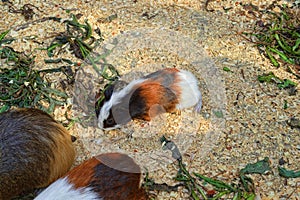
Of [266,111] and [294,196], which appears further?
[266,111]

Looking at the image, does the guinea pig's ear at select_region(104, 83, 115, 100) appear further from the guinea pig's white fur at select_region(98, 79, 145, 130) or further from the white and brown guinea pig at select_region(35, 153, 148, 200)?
the white and brown guinea pig at select_region(35, 153, 148, 200)

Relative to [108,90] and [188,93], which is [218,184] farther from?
[108,90]

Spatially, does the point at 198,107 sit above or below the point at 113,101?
below

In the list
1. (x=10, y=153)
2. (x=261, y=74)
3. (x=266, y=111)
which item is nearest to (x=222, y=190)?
(x=266, y=111)

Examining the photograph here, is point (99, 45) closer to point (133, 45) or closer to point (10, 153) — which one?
point (133, 45)

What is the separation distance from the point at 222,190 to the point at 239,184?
0.12 metres

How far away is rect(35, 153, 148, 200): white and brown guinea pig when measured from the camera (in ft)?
9.70

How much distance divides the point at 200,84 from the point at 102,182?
49.8 inches

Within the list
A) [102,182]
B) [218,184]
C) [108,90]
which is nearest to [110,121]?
[108,90]

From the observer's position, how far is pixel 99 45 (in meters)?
4.12

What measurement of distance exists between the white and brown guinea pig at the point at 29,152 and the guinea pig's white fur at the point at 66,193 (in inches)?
10.6

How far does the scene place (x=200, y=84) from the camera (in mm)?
3922

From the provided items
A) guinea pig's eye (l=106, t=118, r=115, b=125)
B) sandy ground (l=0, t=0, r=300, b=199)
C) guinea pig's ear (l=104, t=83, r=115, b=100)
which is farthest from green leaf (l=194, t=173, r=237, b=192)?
guinea pig's ear (l=104, t=83, r=115, b=100)

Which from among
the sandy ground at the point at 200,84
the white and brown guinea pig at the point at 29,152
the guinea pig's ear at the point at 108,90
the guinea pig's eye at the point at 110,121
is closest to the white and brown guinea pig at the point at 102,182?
the white and brown guinea pig at the point at 29,152
